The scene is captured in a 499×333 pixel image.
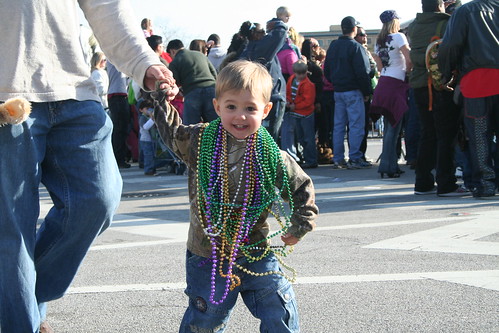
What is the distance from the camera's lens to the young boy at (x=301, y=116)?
40.6ft

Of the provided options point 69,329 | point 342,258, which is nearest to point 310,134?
point 342,258

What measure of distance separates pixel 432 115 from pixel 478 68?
112cm

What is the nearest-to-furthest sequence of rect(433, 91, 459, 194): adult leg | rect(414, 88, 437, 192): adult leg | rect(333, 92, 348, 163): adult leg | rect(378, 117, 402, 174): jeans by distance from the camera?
rect(433, 91, 459, 194): adult leg < rect(414, 88, 437, 192): adult leg < rect(378, 117, 402, 174): jeans < rect(333, 92, 348, 163): adult leg

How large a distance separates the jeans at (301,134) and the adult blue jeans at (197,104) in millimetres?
2012

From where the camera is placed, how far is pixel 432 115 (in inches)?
339

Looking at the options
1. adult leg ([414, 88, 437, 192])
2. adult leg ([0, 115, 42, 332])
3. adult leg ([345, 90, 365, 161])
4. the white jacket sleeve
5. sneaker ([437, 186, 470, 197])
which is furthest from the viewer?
adult leg ([345, 90, 365, 161])

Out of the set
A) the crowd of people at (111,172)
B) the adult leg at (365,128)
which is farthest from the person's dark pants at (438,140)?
the crowd of people at (111,172)

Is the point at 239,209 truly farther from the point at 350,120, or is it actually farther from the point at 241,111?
the point at 350,120

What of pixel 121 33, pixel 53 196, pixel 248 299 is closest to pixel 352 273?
pixel 248 299

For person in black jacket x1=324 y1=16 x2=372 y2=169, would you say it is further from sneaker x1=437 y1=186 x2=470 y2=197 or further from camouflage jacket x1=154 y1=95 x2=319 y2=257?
camouflage jacket x1=154 y1=95 x2=319 y2=257

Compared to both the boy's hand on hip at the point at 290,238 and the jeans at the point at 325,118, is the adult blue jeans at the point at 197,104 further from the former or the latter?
the boy's hand on hip at the point at 290,238

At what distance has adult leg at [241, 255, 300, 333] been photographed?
3.20 meters

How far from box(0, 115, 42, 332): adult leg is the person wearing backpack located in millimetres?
5848

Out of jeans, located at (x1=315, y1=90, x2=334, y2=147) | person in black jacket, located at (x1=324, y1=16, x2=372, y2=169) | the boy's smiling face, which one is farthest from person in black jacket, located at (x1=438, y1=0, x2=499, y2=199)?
jeans, located at (x1=315, y1=90, x2=334, y2=147)
